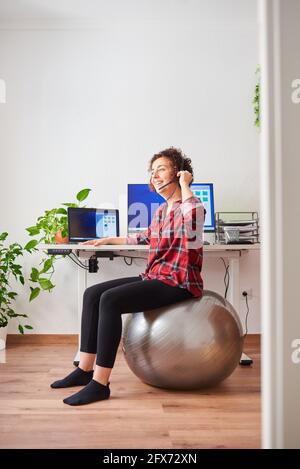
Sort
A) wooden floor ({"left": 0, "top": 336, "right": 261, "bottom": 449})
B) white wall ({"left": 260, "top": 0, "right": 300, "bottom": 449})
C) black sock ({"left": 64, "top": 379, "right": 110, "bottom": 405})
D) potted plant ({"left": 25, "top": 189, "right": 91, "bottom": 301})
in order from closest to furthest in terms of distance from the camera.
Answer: white wall ({"left": 260, "top": 0, "right": 300, "bottom": 449}) < wooden floor ({"left": 0, "top": 336, "right": 261, "bottom": 449}) < black sock ({"left": 64, "top": 379, "right": 110, "bottom": 405}) < potted plant ({"left": 25, "top": 189, "right": 91, "bottom": 301})

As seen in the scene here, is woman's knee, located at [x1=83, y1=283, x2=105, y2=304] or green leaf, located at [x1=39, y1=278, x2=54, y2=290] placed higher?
woman's knee, located at [x1=83, y1=283, x2=105, y2=304]

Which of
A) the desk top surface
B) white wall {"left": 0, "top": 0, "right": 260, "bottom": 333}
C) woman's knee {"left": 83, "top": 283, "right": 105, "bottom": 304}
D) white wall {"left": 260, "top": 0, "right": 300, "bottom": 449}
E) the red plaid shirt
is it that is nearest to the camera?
white wall {"left": 260, "top": 0, "right": 300, "bottom": 449}

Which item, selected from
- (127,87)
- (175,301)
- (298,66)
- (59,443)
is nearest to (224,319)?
(175,301)

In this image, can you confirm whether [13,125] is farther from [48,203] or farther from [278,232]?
[278,232]

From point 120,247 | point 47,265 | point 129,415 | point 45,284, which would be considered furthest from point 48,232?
point 129,415

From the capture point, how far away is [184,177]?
2420 millimetres

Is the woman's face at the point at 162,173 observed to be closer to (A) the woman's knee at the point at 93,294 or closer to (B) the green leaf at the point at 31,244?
(A) the woman's knee at the point at 93,294

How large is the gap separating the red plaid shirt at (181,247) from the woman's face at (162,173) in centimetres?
14

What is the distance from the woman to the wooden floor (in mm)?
133

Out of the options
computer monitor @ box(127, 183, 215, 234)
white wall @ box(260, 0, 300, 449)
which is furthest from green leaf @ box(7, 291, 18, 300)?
white wall @ box(260, 0, 300, 449)

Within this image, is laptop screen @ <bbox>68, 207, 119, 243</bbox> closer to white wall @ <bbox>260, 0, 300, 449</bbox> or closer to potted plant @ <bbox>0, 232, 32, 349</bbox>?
potted plant @ <bbox>0, 232, 32, 349</bbox>

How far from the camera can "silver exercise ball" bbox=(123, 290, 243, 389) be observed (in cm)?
217

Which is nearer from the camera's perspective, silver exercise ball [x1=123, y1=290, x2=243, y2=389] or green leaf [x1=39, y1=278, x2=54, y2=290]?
silver exercise ball [x1=123, y1=290, x2=243, y2=389]

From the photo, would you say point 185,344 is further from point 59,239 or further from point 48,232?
point 48,232
